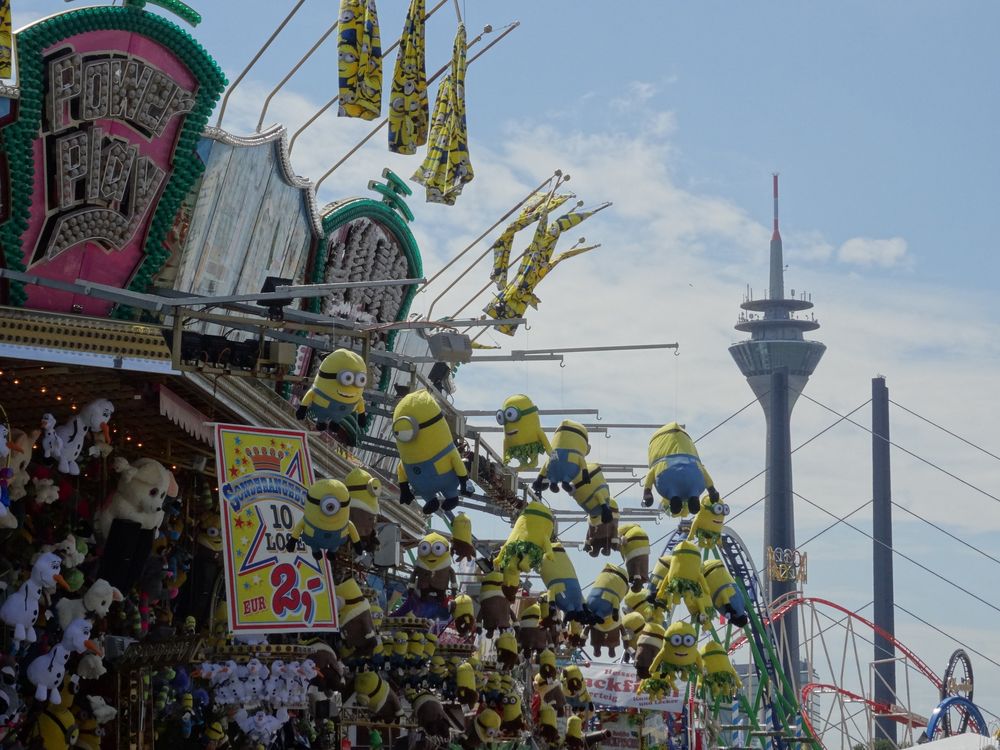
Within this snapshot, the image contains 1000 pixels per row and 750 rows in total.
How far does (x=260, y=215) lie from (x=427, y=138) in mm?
3213

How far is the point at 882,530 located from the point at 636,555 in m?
83.0

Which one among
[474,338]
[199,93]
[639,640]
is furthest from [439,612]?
[199,93]

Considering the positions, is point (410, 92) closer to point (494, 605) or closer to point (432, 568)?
point (432, 568)

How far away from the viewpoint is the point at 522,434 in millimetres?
18594

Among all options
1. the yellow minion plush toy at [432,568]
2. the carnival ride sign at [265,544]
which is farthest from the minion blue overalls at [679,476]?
the carnival ride sign at [265,544]

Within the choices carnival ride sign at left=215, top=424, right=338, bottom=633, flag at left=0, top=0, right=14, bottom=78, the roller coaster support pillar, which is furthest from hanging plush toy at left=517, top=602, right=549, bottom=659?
the roller coaster support pillar

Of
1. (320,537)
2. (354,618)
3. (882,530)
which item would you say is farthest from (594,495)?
(882,530)

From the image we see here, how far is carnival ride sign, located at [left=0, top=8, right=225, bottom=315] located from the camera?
58.2 feet

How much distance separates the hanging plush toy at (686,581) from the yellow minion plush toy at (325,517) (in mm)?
7350

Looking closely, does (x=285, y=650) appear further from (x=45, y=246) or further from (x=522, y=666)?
(x=522, y=666)

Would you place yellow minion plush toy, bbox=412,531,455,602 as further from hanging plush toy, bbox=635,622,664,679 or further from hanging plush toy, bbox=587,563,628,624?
hanging plush toy, bbox=635,622,664,679

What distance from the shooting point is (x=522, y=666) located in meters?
28.8

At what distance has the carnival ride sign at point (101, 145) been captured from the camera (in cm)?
1775

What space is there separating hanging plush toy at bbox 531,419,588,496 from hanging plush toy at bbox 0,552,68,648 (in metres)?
5.94
